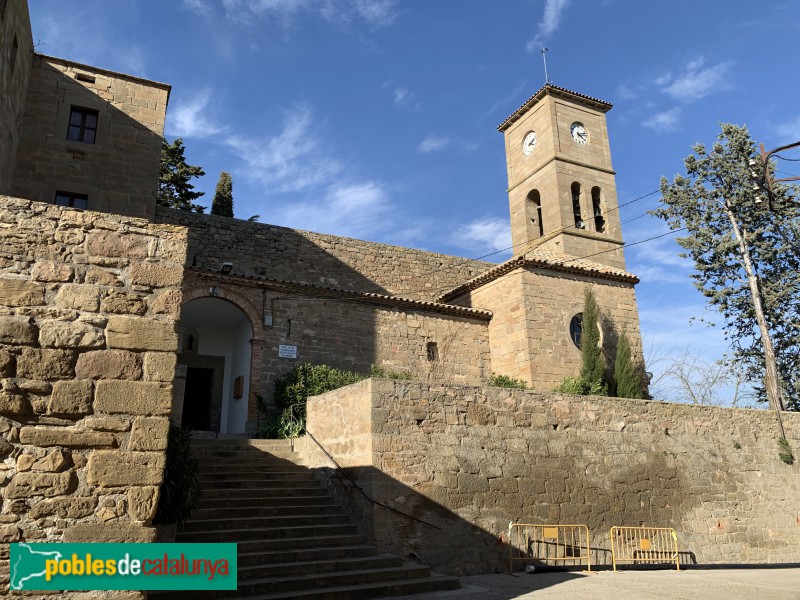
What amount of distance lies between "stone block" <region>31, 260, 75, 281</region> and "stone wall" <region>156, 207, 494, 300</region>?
36.8 feet

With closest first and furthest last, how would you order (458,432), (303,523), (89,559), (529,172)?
(89,559) → (303,523) → (458,432) → (529,172)

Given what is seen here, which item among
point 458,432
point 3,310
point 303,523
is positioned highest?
point 3,310

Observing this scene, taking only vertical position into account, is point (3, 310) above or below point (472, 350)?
below

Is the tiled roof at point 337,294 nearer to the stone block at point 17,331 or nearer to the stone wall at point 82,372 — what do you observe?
the stone wall at point 82,372

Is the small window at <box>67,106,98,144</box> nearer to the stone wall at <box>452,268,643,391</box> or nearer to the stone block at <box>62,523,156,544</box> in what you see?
the stone wall at <box>452,268,643,391</box>

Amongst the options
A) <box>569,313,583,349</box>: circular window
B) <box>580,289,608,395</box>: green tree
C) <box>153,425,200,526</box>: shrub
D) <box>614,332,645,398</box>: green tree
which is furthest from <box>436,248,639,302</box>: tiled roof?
<box>153,425,200,526</box>: shrub

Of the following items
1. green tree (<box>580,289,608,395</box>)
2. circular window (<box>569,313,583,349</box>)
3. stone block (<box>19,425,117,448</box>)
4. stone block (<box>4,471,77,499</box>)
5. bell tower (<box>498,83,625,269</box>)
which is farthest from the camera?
bell tower (<box>498,83,625,269</box>)

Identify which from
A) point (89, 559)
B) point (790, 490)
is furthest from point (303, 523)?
point (790, 490)

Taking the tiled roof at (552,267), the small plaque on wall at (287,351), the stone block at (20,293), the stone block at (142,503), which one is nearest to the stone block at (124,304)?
the stone block at (20,293)

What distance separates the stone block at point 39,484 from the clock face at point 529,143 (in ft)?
59.9

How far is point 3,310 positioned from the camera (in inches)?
163

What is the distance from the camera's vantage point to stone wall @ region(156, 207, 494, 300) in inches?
637

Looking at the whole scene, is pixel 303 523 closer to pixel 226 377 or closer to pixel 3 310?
pixel 3 310

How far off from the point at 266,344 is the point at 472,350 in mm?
5739
